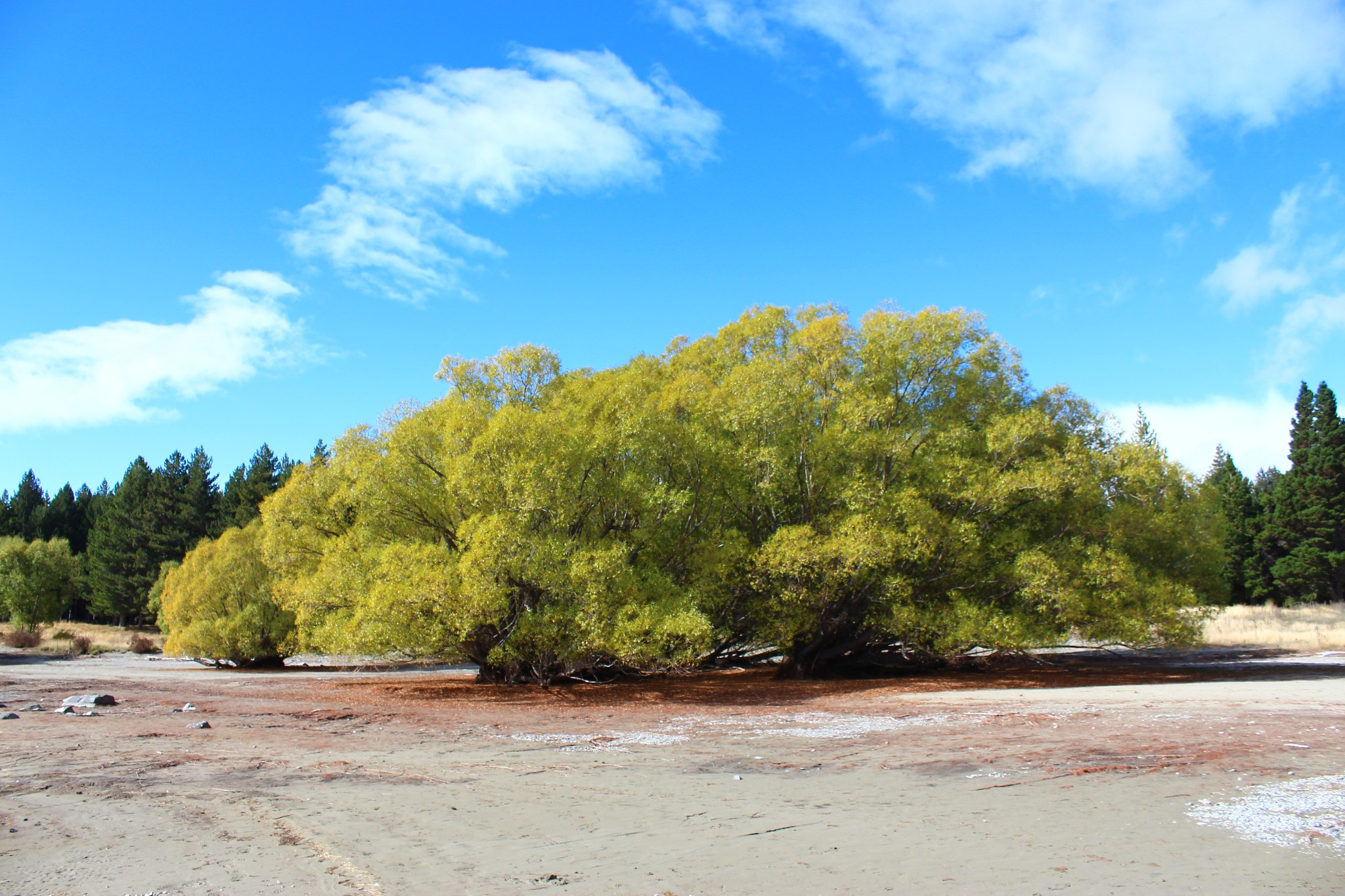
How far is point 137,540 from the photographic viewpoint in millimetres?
80938

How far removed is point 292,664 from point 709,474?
116 ft

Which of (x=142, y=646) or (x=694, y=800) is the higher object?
(x=694, y=800)

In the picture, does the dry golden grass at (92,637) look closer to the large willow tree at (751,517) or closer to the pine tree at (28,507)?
the pine tree at (28,507)

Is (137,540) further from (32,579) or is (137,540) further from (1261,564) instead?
(1261,564)

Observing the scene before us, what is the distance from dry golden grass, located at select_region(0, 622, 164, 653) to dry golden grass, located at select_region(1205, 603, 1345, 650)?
249 feet

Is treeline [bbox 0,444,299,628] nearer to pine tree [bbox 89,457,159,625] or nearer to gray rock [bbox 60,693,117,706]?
pine tree [bbox 89,457,159,625]

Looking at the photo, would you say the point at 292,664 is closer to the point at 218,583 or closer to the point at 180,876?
the point at 218,583

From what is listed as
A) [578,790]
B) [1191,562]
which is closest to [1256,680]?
[1191,562]

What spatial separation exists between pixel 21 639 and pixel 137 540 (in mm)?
22372

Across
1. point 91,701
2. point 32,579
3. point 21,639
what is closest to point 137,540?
point 32,579

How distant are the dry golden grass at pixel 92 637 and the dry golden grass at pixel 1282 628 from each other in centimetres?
7578

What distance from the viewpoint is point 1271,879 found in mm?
6812

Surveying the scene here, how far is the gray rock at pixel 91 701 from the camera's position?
808 inches

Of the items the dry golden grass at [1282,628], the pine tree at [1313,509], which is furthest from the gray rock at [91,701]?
the pine tree at [1313,509]
